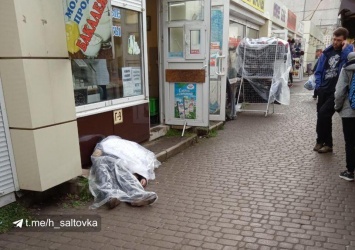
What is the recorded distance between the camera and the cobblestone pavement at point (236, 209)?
2887mm

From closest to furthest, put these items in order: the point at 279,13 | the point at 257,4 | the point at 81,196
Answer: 1. the point at 81,196
2. the point at 257,4
3. the point at 279,13

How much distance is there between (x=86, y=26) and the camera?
3418 mm

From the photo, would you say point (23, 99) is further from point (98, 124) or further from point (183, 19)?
point (183, 19)

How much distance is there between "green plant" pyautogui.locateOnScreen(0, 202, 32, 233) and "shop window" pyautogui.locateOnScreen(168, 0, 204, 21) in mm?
4338

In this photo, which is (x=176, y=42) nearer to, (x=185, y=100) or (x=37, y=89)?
(x=185, y=100)

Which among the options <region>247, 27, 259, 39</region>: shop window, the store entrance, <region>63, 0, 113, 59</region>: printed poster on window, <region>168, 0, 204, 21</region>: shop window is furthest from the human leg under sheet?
<region>247, 27, 259, 39</region>: shop window

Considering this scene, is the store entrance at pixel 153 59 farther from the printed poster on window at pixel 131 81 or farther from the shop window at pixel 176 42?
the printed poster on window at pixel 131 81

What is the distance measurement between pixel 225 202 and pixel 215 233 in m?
0.70

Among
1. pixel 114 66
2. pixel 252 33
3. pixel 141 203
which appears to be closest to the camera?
pixel 141 203

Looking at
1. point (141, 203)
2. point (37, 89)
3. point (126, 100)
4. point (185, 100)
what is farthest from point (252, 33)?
point (37, 89)

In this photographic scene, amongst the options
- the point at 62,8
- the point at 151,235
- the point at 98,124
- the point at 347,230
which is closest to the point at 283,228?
the point at 347,230

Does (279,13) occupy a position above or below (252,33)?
above

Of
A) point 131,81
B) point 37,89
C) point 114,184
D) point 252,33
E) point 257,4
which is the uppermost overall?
point 257,4

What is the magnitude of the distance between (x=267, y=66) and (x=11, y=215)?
720 cm
